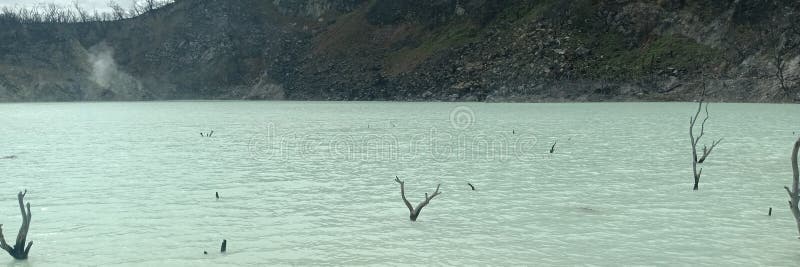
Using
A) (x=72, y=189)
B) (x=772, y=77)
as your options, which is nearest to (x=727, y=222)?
(x=72, y=189)

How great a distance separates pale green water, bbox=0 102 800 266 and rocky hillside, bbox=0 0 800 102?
181 feet

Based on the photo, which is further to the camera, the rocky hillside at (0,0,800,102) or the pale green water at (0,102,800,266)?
the rocky hillside at (0,0,800,102)

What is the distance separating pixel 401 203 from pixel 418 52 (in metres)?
101

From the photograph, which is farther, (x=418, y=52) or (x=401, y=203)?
(x=418, y=52)

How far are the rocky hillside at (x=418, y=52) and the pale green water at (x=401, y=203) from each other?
181ft

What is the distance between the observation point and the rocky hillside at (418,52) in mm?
87312

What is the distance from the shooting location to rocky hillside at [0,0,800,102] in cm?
8731

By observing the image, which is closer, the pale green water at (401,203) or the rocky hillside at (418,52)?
the pale green water at (401,203)

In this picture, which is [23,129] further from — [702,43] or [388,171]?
[702,43]

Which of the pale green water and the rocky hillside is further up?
the rocky hillside

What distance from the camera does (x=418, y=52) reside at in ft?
388

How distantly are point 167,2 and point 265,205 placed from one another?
553 ft

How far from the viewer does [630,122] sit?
5169 cm

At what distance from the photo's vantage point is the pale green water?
13312 millimetres
